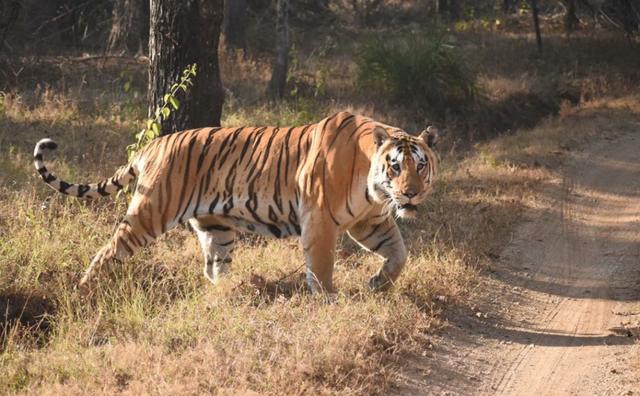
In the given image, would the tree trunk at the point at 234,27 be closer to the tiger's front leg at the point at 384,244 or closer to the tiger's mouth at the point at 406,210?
the tiger's front leg at the point at 384,244

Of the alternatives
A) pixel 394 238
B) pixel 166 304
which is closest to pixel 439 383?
pixel 394 238

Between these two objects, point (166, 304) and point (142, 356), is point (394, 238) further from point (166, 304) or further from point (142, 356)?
point (142, 356)

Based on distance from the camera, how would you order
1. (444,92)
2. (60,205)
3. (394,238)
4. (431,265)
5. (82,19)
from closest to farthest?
(394,238) < (431,265) < (60,205) < (444,92) < (82,19)

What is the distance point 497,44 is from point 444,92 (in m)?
5.40

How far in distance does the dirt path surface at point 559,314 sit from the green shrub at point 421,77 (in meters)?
5.45

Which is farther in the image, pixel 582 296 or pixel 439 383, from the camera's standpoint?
pixel 582 296

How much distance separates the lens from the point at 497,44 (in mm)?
21047

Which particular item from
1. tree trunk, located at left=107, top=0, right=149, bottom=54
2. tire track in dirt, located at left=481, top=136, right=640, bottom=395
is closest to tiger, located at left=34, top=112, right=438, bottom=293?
tire track in dirt, located at left=481, top=136, right=640, bottom=395

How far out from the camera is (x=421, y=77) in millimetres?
16172

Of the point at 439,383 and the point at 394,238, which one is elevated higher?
the point at 394,238

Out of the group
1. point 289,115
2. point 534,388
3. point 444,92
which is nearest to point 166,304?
point 534,388

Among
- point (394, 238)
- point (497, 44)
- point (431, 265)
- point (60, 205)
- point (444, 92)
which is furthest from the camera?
point (497, 44)

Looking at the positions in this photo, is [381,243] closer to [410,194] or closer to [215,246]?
[410,194]

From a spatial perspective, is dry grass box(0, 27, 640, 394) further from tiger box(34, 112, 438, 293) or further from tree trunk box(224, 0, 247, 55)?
tree trunk box(224, 0, 247, 55)
